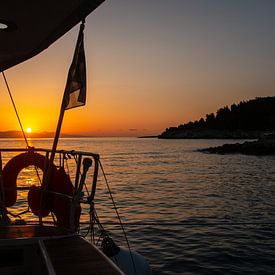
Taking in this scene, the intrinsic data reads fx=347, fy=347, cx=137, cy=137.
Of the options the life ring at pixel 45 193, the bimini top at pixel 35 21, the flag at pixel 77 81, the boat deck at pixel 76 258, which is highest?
the bimini top at pixel 35 21

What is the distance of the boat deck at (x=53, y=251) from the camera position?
12.0 feet

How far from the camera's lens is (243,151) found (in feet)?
251

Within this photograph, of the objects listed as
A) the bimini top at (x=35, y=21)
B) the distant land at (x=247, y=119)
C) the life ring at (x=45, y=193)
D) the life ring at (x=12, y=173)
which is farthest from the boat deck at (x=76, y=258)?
the distant land at (x=247, y=119)

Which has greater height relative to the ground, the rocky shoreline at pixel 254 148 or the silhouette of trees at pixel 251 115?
the silhouette of trees at pixel 251 115

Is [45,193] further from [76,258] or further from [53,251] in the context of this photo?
[76,258]

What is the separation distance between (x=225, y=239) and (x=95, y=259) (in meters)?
9.01

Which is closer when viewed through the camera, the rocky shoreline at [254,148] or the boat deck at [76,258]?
the boat deck at [76,258]

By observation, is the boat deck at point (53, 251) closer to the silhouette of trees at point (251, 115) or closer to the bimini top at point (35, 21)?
the bimini top at point (35, 21)

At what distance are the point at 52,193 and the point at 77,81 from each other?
187 cm

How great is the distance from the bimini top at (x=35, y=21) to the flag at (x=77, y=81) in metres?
0.36

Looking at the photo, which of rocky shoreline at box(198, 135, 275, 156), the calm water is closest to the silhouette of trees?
Result: rocky shoreline at box(198, 135, 275, 156)

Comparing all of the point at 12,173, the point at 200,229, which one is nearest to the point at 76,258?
the point at 12,173

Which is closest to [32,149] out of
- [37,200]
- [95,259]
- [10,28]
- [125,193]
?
[37,200]

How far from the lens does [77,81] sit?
5320mm
